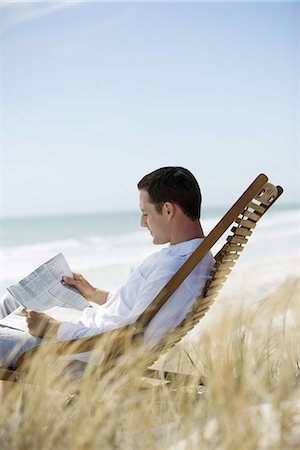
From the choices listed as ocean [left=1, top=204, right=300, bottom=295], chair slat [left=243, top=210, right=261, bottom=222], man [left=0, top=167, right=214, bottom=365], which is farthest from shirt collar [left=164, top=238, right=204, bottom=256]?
ocean [left=1, top=204, right=300, bottom=295]

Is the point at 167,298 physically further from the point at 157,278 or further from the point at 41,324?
the point at 41,324

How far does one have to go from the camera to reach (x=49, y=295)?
3.26 metres

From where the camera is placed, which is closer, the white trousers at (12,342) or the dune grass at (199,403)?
the dune grass at (199,403)

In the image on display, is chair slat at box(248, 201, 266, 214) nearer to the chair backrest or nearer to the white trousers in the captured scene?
the chair backrest

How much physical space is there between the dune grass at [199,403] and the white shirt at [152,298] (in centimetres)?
21

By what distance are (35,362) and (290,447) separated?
931 mm

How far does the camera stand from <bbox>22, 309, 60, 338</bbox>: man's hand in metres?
2.93

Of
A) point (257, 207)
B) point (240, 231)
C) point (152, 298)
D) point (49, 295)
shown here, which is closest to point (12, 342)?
point (49, 295)

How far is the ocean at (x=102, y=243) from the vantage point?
1819 cm

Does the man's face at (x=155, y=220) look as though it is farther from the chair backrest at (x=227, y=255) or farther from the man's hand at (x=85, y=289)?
the man's hand at (x=85, y=289)

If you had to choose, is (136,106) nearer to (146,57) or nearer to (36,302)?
(146,57)

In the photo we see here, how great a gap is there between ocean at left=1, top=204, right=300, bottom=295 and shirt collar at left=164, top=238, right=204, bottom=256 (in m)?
11.2

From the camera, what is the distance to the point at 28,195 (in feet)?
100

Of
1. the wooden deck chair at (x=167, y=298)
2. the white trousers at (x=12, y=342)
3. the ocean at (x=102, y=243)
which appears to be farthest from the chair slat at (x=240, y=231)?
the ocean at (x=102, y=243)
